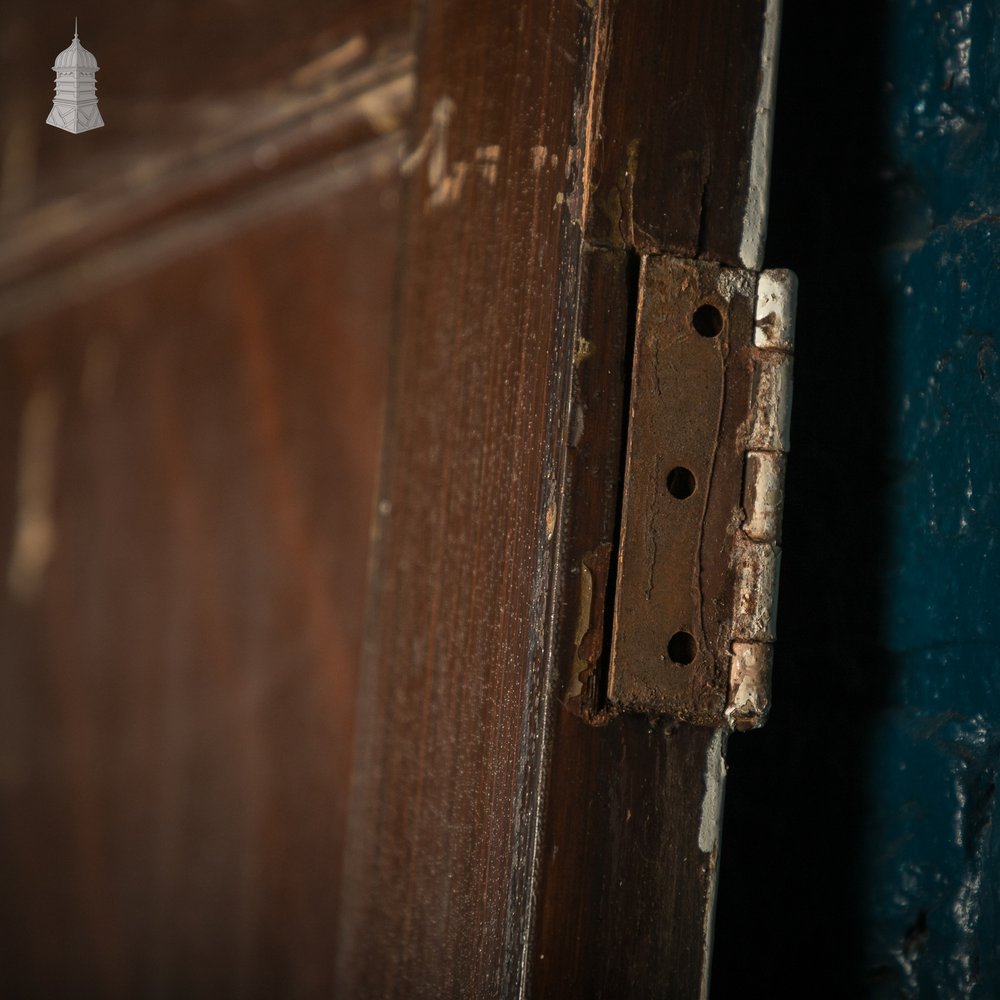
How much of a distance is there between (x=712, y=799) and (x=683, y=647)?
0.05 m

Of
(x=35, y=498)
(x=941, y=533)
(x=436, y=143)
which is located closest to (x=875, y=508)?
(x=941, y=533)

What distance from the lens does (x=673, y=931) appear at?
0.34 meters

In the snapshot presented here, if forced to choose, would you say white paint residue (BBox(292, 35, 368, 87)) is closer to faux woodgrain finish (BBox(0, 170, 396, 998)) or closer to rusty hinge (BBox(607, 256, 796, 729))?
faux woodgrain finish (BBox(0, 170, 396, 998))

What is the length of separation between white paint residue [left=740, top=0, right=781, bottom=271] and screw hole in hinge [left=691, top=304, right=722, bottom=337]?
2cm

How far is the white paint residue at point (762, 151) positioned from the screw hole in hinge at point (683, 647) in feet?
0.42

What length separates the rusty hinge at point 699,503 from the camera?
13.2 inches

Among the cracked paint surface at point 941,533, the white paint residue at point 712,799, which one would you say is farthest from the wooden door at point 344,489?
the cracked paint surface at point 941,533

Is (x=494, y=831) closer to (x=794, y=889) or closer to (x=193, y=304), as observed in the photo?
(x=794, y=889)

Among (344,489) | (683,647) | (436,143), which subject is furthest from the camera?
(344,489)

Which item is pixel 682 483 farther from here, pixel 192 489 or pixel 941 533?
pixel 192 489

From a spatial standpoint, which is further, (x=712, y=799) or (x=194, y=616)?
(x=194, y=616)

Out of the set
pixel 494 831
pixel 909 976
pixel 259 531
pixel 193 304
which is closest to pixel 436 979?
pixel 494 831

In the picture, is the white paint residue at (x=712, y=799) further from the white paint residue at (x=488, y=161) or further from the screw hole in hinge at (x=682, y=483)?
the white paint residue at (x=488, y=161)

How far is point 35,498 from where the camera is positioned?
873 millimetres
